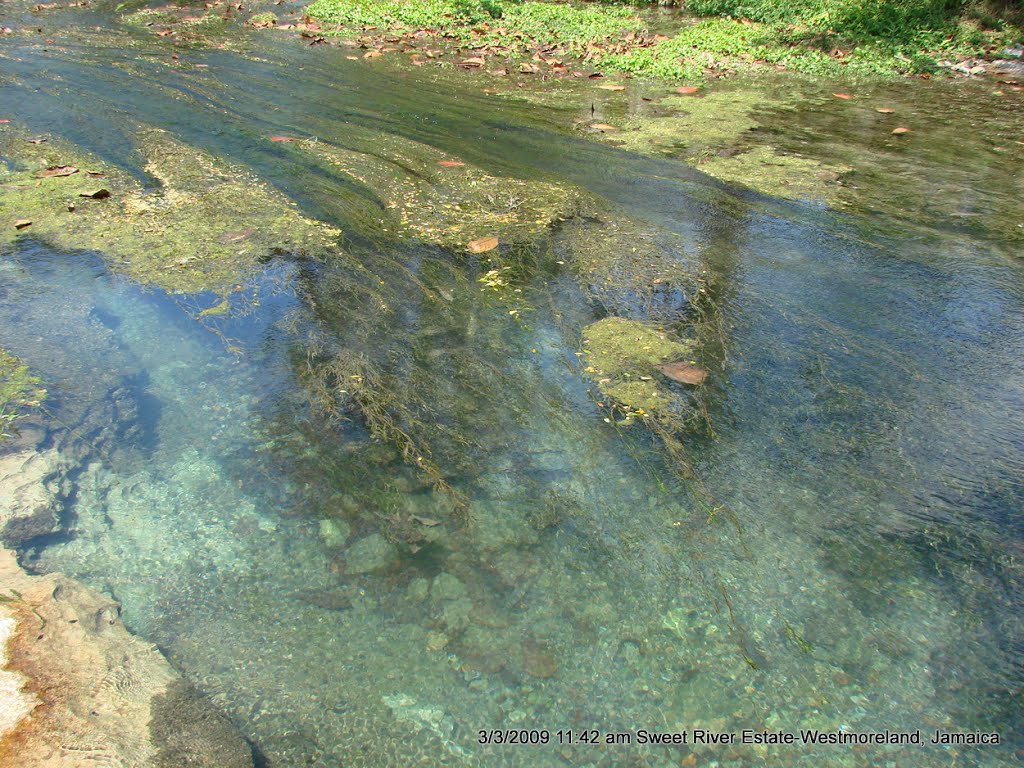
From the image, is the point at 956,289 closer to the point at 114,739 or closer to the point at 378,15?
the point at 114,739

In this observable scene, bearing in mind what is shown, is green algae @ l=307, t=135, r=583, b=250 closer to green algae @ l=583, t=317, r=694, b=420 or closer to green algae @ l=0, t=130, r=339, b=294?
green algae @ l=0, t=130, r=339, b=294

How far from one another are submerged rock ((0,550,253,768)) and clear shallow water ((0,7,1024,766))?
8 cm

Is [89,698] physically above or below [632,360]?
below

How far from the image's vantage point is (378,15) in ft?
33.4

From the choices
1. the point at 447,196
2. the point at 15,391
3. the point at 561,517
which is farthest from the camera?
the point at 447,196

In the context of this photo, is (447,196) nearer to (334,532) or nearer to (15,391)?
(15,391)

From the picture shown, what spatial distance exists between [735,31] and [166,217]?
772cm

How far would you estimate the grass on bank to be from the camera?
328 inches

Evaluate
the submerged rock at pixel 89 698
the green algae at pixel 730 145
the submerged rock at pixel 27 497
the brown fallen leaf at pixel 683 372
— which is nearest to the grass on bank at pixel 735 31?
the green algae at pixel 730 145

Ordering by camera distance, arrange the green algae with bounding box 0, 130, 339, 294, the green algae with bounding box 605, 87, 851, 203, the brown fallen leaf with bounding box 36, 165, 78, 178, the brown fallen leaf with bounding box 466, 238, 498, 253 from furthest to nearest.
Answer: the green algae with bounding box 605, 87, 851, 203 < the brown fallen leaf with bounding box 36, 165, 78, 178 < the brown fallen leaf with bounding box 466, 238, 498, 253 < the green algae with bounding box 0, 130, 339, 294

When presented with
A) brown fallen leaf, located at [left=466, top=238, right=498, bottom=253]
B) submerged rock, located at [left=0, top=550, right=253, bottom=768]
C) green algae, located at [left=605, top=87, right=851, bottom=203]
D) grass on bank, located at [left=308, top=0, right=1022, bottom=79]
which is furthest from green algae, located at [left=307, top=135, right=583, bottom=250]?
grass on bank, located at [left=308, top=0, right=1022, bottom=79]

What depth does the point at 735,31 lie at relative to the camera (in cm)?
941

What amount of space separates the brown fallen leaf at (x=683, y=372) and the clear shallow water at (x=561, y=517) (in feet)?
0.42

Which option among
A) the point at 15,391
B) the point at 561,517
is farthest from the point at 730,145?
the point at 15,391
